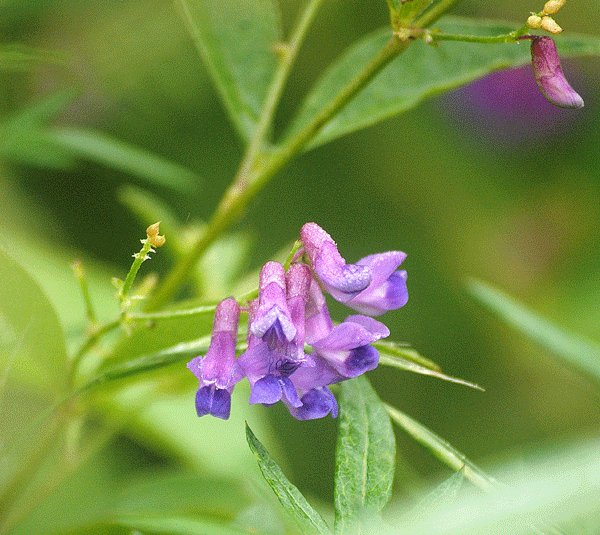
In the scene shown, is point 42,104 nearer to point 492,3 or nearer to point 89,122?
point 89,122

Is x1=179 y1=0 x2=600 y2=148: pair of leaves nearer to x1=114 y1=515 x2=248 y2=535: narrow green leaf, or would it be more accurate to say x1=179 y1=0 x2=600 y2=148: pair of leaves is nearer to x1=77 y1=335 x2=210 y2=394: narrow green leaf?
x1=77 y1=335 x2=210 y2=394: narrow green leaf

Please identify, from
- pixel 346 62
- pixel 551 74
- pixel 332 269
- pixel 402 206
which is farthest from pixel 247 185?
pixel 402 206

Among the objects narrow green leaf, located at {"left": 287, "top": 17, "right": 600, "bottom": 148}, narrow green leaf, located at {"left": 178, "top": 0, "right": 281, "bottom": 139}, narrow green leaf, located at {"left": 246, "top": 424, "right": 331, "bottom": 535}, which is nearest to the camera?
narrow green leaf, located at {"left": 246, "top": 424, "right": 331, "bottom": 535}

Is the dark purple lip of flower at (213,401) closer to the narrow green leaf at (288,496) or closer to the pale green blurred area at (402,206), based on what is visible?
the narrow green leaf at (288,496)

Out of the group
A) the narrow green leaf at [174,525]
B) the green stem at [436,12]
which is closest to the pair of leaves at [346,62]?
the green stem at [436,12]

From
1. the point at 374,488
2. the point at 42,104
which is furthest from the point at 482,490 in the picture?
the point at 42,104

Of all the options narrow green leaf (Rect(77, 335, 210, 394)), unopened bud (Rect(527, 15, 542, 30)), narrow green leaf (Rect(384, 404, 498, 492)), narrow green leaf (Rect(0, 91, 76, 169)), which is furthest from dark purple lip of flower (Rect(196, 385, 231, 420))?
narrow green leaf (Rect(0, 91, 76, 169))

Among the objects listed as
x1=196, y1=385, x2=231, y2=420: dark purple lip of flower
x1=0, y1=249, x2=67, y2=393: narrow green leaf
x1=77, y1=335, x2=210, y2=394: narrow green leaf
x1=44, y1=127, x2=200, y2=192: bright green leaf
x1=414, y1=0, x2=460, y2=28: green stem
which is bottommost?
x1=196, y1=385, x2=231, y2=420: dark purple lip of flower
